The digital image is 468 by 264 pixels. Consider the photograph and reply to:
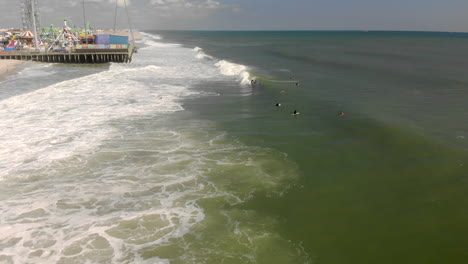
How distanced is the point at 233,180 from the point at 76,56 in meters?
61.5

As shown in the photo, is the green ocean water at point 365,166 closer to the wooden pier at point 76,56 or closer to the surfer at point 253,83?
the surfer at point 253,83

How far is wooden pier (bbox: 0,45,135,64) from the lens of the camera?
63531 mm

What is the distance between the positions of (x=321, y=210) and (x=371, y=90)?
87.0ft

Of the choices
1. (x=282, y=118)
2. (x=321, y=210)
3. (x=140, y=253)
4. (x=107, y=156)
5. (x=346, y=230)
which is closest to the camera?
(x=140, y=253)

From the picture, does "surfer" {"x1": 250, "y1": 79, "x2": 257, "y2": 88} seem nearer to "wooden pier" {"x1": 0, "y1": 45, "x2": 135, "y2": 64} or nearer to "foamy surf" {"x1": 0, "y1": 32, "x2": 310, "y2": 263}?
"foamy surf" {"x1": 0, "y1": 32, "x2": 310, "y2": 263}

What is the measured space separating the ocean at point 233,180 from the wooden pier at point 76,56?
37545 millimetres

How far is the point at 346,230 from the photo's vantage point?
38.3ft

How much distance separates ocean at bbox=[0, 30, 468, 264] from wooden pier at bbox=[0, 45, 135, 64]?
37.5m

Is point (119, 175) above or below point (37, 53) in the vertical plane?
below

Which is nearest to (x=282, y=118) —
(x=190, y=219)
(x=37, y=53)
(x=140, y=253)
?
(x=190, y=219)

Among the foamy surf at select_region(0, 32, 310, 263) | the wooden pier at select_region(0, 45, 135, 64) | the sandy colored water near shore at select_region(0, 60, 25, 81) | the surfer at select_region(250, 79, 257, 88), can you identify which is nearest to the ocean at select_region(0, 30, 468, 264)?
the foamy surf at select_region(0, 32, 310, 263)

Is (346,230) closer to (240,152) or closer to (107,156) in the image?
(240,152)

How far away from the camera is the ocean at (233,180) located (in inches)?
423

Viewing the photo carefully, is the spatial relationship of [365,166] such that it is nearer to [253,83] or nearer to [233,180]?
[233,180]
